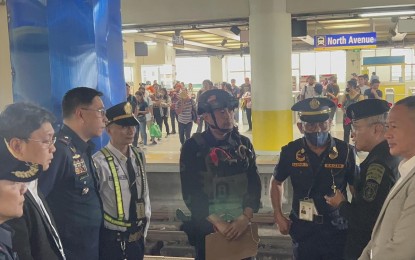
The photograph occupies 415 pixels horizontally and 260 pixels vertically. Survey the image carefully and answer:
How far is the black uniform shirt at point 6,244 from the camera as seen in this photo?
145cm

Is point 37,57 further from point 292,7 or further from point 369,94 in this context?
point 369,94

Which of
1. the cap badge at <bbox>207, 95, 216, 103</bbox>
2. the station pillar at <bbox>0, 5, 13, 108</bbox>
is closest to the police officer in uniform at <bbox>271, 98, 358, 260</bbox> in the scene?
the cap badge at <bbox>207, 95, 216, 103</bbox>

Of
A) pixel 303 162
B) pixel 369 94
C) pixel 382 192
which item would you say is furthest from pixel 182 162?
pixel 369 94

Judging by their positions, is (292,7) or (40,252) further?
(292,7)

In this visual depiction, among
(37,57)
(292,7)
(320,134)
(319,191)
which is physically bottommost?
(319,191)

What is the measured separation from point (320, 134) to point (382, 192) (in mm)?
757

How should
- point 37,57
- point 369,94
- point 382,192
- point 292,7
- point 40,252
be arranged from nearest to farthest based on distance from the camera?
point 40,252 < point 382,192 < point 37,57 < point 292,7 < point 369,94

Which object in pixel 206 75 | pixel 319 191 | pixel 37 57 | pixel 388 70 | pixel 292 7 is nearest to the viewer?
pixel 319 191

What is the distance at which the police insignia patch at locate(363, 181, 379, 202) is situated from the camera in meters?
2.35

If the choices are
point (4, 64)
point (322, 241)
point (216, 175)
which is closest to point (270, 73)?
point (4, 64)

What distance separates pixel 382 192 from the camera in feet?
7.64

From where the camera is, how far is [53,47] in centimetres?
340

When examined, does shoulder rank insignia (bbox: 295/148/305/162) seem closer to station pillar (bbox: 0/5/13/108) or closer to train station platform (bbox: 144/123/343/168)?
train station platform (bbox: 144/123/343/168)

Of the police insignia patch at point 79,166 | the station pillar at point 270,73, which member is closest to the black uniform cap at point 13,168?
the police insignia patch at point 79,166
